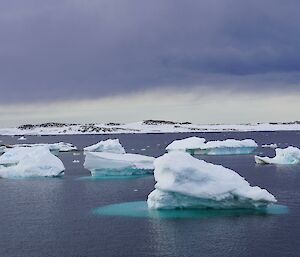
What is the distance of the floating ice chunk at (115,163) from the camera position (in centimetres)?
4028

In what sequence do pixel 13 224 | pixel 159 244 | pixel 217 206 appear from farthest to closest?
1. pixel 217 206
2. pixel 13 224
3. pixel 159 244

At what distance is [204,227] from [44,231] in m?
6.80

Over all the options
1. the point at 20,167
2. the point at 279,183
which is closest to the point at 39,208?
the point at 20,167

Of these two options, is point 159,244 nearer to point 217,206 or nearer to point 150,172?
point 217,206

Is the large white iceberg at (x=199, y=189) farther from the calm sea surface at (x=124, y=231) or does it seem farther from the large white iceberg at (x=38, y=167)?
the large white iceberg at (x=38, y=167)

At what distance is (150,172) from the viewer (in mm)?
43219

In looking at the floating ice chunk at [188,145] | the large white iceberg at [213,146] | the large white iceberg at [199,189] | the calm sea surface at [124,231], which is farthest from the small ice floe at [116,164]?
Answer: the large white iceberg at [213,146]

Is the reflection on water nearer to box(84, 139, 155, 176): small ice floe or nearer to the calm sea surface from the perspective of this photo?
the calm sea surface

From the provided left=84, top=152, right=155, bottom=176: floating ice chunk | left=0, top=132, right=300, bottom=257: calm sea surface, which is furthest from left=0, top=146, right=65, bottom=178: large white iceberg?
left=0, top=132, right=300, bottom=257: calm sea surface

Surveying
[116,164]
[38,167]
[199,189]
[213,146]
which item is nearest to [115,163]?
[116,164]

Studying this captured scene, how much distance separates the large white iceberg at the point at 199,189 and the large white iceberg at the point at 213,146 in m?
39.0

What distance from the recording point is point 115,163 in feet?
133

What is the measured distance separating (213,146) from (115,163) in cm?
2890

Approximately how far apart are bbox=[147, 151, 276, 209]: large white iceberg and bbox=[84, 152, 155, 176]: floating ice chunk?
14.2m
